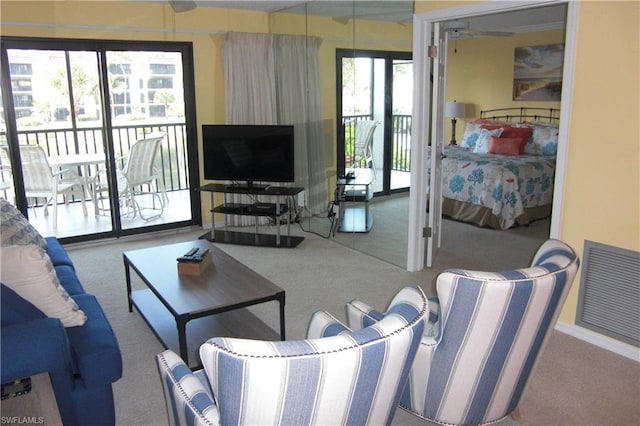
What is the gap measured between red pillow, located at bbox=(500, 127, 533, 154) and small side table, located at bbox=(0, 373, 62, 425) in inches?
234

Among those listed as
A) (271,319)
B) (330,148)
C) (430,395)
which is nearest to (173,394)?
(430,395)

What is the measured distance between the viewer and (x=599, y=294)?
3.16 meters

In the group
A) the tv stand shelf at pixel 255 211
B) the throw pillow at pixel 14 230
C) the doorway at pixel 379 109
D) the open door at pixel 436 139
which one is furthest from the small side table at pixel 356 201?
the throw pillow at pixel 14 230

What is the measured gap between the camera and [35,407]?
250 cm

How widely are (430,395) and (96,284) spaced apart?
10.3 feet

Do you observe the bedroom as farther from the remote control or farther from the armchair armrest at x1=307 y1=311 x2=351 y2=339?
the armchair armrest at x1=307 y1=311 x2=351 y2=339

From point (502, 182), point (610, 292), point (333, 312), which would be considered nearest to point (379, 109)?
point (502, 182)

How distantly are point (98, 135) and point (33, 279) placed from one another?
3.44m

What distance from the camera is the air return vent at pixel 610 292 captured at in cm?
299

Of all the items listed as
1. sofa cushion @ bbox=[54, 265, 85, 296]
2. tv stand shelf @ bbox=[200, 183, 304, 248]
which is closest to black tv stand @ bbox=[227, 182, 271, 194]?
tv stand shelf @ bbox=[200, 183, 304, 248]

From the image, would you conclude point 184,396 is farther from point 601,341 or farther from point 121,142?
point 121,142

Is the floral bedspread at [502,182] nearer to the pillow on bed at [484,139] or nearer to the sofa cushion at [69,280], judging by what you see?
the pillow on bed at [484,139]

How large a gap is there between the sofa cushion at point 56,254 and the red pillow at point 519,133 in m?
5.45

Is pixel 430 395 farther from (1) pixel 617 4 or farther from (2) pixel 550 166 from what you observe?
(2) pixel 550 166
